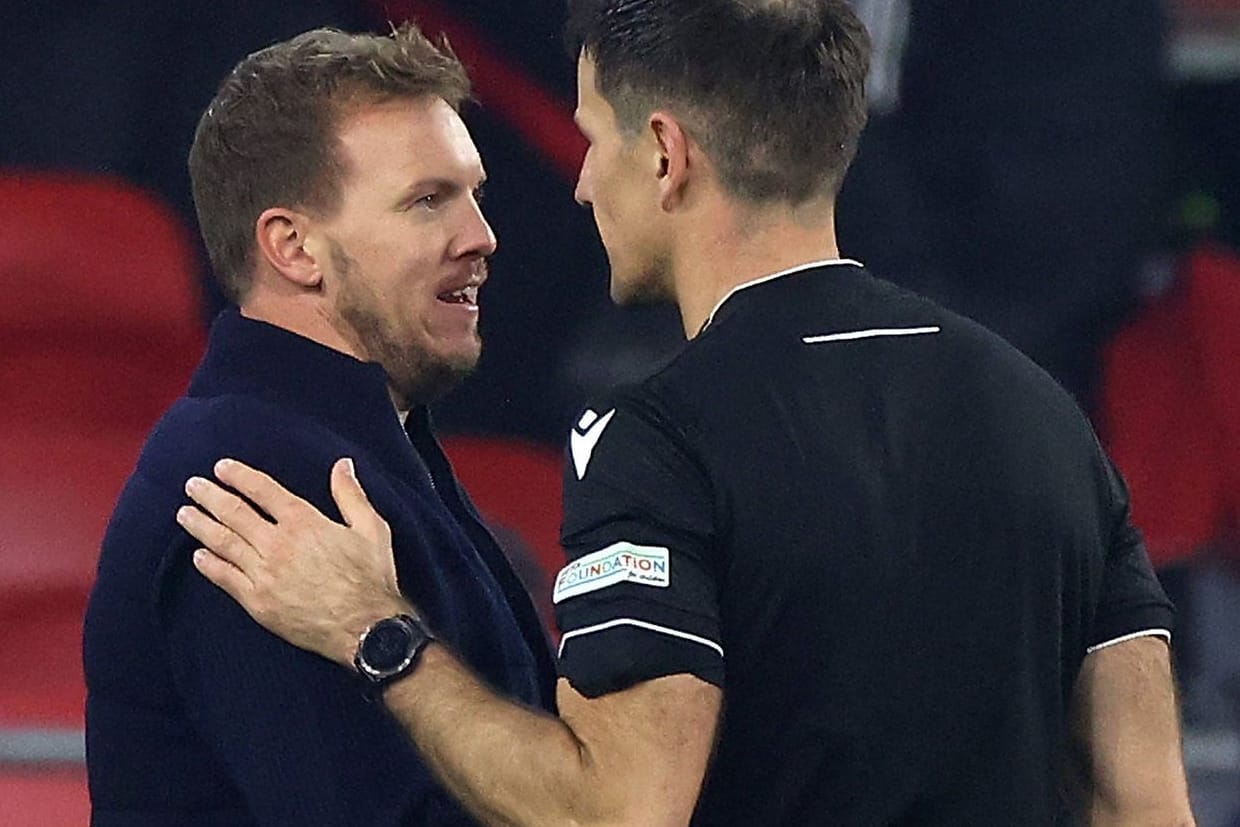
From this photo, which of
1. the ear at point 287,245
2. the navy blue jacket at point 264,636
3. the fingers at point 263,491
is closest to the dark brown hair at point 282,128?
the ear at point 287,245

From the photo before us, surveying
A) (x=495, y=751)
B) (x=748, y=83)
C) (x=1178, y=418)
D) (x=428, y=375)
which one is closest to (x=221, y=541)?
(x=495, y=751)

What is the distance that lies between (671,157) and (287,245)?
0.47 metres

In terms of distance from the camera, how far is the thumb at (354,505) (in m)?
1.74

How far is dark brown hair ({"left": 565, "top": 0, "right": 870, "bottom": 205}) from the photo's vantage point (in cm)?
163

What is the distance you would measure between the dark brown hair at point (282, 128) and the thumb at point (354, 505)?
0.31m

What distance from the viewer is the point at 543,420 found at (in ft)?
9.34

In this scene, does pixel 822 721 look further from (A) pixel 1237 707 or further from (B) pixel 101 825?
(A) pixel 1237 707

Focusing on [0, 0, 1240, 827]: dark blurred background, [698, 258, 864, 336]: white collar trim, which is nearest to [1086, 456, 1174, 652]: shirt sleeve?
[698, 258, 864, 336]: white collar trim

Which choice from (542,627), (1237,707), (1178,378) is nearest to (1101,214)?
(1178,378)

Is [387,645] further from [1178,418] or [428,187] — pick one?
[1178,418]

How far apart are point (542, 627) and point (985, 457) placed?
534 millimetres

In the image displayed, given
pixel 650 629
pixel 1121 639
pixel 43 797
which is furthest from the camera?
pixel 43 797

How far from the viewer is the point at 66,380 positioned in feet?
9.09

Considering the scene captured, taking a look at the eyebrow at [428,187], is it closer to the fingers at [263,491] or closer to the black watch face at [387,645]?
the fingers at [263,491]
